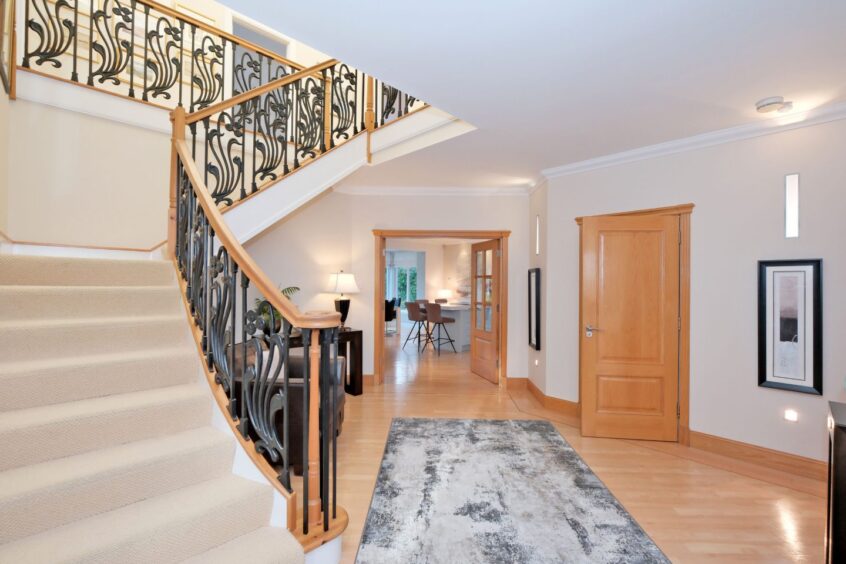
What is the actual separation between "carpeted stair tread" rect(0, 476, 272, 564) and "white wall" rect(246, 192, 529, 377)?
4033 mm

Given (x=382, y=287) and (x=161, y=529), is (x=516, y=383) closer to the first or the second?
(x=382, y=287)

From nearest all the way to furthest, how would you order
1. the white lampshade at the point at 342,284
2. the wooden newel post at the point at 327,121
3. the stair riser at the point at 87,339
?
the stair riser at the point at 87,339, the wooden newel post at the point at 327,121, the white lampshade at the point at 342,284

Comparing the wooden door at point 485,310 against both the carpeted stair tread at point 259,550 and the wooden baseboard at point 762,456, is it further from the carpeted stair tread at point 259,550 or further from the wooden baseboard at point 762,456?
the carpeted stair tread at point 259,550

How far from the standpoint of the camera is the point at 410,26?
222cm

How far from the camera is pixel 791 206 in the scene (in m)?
3.38

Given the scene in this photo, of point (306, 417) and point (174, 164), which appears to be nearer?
point (306, 417)

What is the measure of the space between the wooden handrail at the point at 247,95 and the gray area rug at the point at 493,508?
2975 millimetres

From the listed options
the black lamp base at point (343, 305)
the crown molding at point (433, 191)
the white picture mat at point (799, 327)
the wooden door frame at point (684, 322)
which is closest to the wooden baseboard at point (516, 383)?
the wooden door frame at point (684, 322)

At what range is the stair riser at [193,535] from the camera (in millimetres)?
1542

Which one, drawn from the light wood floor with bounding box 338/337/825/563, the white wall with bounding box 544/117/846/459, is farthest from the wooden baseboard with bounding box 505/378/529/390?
the white wall with bounding box 544/117/846/459

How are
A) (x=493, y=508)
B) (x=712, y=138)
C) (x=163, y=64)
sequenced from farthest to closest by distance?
(x=163, y=64) < (x=712, y=138) < (x=493, y=508)

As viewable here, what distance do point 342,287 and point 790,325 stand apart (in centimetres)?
448

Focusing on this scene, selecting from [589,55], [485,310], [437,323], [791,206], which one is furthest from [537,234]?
[437,323]

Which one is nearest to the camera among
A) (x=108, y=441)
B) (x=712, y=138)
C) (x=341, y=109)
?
(x=108, y=441)
